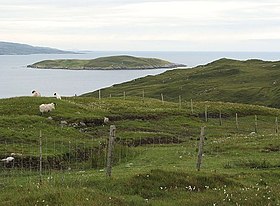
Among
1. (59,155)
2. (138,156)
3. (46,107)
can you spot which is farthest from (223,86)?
(59,155)

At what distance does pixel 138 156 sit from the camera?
3509 centimetres

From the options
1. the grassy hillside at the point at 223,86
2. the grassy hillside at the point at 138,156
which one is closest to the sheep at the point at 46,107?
the grassy hillside at the point at 138,156

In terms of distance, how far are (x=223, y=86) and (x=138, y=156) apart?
8891cm

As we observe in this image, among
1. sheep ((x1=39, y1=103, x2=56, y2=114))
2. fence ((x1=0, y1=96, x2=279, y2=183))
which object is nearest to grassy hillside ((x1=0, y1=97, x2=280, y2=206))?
fence ((x1=0, y1=96, x2=279, y2=183))

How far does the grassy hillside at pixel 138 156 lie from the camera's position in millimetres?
19312

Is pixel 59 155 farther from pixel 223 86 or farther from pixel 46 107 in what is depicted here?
pixel 223 86

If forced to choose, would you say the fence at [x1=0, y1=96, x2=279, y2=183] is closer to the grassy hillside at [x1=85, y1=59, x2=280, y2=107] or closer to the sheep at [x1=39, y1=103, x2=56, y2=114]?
the sheep at [x1=39, y1=103, x2=56, y2=114]

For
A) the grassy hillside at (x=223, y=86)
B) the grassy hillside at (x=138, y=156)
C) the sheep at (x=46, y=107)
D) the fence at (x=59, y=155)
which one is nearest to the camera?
the grassy hillside at (x=138, y=156)

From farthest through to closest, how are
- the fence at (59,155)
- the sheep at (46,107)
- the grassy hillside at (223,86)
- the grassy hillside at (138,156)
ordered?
the grassy hillside at (223,86), the sheep at (46,107), the fence at (59,155), the grassy hillside at (138,156)

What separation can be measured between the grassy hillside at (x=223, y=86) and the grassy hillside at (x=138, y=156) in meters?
34.8

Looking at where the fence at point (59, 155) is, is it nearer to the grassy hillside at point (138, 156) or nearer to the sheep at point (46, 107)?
the grassy hillside at point (138, 156)

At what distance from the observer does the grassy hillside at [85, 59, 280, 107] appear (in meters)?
104

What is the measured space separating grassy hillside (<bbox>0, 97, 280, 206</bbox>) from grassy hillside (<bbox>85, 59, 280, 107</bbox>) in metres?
34.8

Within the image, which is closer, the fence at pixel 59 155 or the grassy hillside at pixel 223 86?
the fence at pixel 59 155
